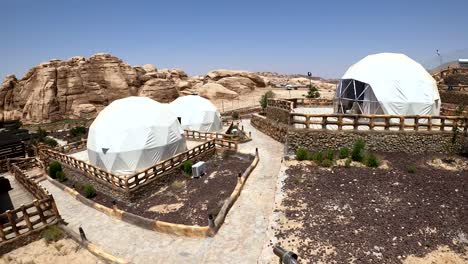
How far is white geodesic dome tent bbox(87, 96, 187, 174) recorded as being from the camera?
16.6m

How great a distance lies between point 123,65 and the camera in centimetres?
5709

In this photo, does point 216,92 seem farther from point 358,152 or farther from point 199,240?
point 199,240

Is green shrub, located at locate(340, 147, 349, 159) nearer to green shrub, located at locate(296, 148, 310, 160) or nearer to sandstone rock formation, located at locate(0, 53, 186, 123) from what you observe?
green shrub, located at locate(296, 148, 310, 160)

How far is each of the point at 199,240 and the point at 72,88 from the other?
56067mm

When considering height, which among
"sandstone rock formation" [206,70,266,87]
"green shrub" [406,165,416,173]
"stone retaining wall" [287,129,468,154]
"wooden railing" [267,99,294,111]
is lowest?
"green shrub" [406,165,416,173]

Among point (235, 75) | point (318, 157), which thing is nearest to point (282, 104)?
point (318, 157)

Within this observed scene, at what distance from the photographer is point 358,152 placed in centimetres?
1395

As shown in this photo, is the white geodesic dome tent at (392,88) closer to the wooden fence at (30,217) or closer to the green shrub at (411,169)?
the green shrub at (411,169)

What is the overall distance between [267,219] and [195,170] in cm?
752

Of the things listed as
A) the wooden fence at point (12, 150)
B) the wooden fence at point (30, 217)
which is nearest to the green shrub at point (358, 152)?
the wooden fence at point (30, 217)

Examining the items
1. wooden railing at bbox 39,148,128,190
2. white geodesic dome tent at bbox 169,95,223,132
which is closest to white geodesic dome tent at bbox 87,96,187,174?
wooden railing at bbox 39,148,128,190

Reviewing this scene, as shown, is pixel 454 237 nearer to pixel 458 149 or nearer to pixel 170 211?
pixel 458 149

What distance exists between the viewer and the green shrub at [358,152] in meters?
13.9

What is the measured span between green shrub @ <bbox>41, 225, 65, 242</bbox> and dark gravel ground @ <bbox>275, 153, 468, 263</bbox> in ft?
28.9
